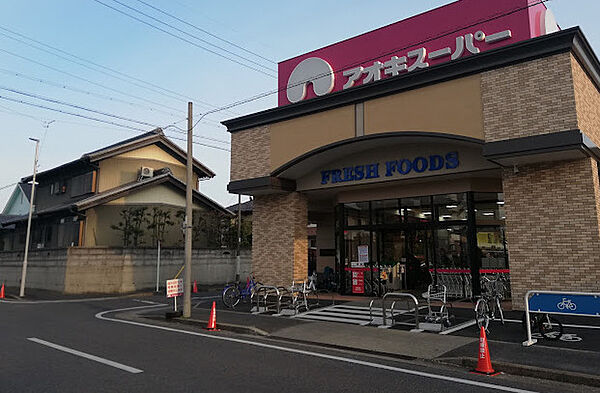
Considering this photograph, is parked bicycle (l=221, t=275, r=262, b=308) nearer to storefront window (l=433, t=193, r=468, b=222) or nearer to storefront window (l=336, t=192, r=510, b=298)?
storefront window (l=336, t=192, r=510, b=298)

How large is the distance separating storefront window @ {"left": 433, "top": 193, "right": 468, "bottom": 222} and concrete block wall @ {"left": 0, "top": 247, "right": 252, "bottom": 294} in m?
16.6

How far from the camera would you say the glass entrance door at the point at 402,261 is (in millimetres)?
15633

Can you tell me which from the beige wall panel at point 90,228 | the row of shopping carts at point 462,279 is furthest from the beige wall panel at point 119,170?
the row of shopping carts at point 462,279

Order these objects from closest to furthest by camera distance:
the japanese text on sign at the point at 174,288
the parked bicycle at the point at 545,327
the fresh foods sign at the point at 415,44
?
the parked bicycle at the point at 545,327, the japanese text on sign at the point at 174,288, the fresh foods sign at the point at 415,44

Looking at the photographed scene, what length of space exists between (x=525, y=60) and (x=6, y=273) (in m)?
33.8

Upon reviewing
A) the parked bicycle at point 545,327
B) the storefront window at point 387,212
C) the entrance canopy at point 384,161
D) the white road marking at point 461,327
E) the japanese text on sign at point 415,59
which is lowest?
the white road marking at point 461,327

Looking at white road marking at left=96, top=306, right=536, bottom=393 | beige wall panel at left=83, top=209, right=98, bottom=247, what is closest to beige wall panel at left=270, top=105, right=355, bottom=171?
white road marking at left=96, top=306, right=536, bottom=393

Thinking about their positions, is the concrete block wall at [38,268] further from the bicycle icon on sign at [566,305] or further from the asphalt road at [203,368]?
the bicycle icon on sign at [566,305]

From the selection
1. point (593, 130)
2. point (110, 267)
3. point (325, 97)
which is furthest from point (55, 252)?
point (593, 130)

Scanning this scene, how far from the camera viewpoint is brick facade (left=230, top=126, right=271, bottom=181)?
16656mm

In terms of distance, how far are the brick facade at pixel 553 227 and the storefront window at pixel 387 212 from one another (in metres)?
4.31

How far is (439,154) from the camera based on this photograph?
13.8 m

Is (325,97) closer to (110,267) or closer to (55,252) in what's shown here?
(110,267)

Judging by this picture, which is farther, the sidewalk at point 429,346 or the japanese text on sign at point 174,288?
the japanese text on sign at point 174,288
